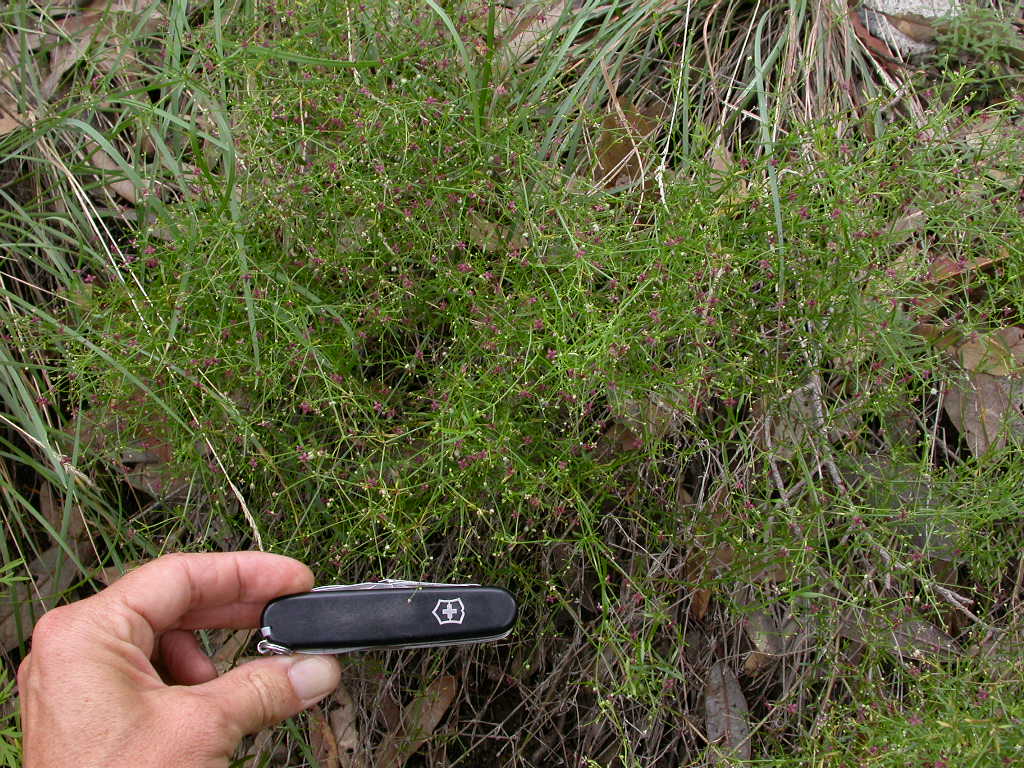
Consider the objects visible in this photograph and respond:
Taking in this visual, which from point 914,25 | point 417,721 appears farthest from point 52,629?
point 914,25

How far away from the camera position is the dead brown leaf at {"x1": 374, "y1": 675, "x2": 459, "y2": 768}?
7.83ft

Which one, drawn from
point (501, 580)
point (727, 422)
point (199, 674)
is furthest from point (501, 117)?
point (199, 674)

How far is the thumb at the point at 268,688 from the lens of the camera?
165cm

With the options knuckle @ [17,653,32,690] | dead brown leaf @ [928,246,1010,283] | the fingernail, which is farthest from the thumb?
dead brown leaf @ [928,246,1010,283]

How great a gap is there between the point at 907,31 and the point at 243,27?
2140 millimetres

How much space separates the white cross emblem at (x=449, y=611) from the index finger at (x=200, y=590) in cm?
33

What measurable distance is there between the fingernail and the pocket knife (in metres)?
0.03

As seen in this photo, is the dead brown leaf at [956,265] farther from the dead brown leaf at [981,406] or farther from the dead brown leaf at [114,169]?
the dead brown leaf at [114,169]

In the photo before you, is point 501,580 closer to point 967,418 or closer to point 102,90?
point 967,418

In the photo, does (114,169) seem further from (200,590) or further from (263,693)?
(263,693)

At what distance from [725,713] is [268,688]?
4.40 feet

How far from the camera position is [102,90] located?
251 centimetres

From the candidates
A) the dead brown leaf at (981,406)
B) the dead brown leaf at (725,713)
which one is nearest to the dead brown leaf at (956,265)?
the dead brown leaf at (981,406)

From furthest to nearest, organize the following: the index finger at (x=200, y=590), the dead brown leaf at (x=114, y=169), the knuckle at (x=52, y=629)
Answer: the dead brown leaf at (x=114, y=169) → the index finger at (x=200, y=590) → the knuckle at (x=52, y=629)
